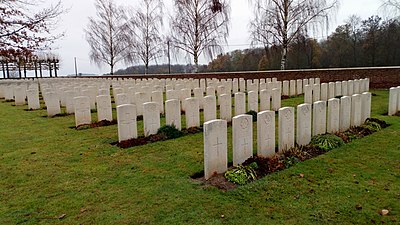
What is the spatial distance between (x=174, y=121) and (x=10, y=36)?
24.1 feet

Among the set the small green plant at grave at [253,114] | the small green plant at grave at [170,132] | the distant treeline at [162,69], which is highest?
the distant treeline at [162,69]

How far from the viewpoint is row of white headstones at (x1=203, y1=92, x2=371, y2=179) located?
435 cm

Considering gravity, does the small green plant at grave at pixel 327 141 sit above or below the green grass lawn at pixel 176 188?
above

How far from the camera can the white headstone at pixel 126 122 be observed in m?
6.43

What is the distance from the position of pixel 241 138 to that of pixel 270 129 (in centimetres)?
68

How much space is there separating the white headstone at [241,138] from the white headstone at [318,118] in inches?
77.7

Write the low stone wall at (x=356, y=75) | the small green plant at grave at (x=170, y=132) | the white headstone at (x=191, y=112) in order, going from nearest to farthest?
1. the small green plant at grave at (x=170, y=132)
2. the white headstone at (x=191, y=112)
3. the low stone wall at (x=356, y=75)

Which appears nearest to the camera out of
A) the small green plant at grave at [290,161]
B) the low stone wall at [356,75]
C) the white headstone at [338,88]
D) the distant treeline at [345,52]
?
the small green plant at grave at [290,161]

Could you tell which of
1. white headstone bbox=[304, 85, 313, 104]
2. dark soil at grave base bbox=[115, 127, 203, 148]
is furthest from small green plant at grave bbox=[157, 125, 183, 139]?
white headstone bbox=[304, 85, 313, 104]

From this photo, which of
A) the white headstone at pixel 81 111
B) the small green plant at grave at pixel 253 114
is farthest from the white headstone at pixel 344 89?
the white headstone at pixel 81 111

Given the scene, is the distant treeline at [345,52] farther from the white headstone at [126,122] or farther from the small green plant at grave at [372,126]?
the white headstone at [126,122]

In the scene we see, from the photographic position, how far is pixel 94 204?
3574 mm

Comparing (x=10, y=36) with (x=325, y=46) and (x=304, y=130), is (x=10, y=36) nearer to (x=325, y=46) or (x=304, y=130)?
(x=304, y=130)

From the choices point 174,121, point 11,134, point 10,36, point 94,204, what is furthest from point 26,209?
point 10,36
